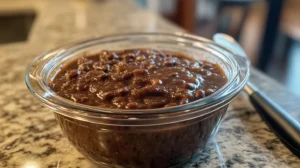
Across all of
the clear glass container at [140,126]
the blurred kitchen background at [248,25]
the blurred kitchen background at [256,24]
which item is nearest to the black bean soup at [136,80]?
the clear glass container at [140,126]

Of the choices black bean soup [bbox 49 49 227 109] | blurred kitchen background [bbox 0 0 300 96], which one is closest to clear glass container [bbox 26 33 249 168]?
black bean soup [bbox 49 49 227 109]

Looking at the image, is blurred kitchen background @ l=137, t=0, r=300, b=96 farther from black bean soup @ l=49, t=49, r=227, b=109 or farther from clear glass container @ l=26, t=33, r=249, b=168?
clear glass container @ l=26, t=33, r=249, b=168

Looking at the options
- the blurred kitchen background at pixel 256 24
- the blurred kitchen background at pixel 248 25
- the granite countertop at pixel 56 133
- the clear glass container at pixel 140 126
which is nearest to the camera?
the clear glass container at pixel 140 126

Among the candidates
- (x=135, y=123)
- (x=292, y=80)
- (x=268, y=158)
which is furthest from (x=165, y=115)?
(x=292, y=80)

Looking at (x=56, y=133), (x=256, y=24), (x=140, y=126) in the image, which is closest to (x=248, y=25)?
(x=256, y=24)

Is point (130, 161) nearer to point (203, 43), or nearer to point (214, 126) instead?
point (214, 126)

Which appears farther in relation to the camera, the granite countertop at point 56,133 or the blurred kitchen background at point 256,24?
the blurred kitchen background at point 256,24

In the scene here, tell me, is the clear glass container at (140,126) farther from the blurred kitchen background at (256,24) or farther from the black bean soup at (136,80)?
the blurred kitchen background at (256,24)
